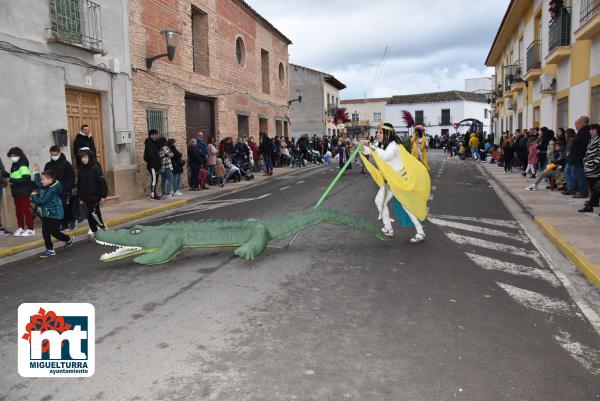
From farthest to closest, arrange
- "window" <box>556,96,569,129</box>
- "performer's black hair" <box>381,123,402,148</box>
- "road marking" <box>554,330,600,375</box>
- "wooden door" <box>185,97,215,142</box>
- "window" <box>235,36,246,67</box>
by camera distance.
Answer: "window" <box>235,36,246,67</box> < "wooden door" <box>185,97,215,142</box> < "window" <box>556,96,569,129</box> < "performer's black hair" <box>381,123,402,148</box> < "road marking" <box>554,330,600,375</box>

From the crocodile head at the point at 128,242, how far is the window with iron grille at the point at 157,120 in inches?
371

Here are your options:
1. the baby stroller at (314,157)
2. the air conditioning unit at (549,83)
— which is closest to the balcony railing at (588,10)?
the air conditioning unit at (549,83)

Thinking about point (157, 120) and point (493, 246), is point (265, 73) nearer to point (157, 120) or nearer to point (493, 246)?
point (157, 120)

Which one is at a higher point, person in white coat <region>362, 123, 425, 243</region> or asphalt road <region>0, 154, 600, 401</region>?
person in white coat <region>362, 123, 425, 243</region>

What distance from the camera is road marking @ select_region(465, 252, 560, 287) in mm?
5812

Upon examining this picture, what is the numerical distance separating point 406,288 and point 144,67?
12.3 meters

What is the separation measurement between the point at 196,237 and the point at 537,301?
13.4 ft

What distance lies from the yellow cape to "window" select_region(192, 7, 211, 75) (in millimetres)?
13803

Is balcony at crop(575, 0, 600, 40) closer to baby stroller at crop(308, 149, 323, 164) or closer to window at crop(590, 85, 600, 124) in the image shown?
window at crop(590, 85, 600, 124)

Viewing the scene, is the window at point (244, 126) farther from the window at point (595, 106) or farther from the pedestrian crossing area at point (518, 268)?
the pedestrian crossing area at point (518, 268)

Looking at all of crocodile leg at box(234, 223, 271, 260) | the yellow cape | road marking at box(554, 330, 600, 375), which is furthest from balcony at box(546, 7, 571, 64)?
road marking at box(554, 330, 600, 375)

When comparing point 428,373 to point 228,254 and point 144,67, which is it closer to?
point 228,254

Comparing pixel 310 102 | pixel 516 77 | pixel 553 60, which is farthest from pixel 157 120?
pixel 310 102

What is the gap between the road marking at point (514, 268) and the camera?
19.1 ft
